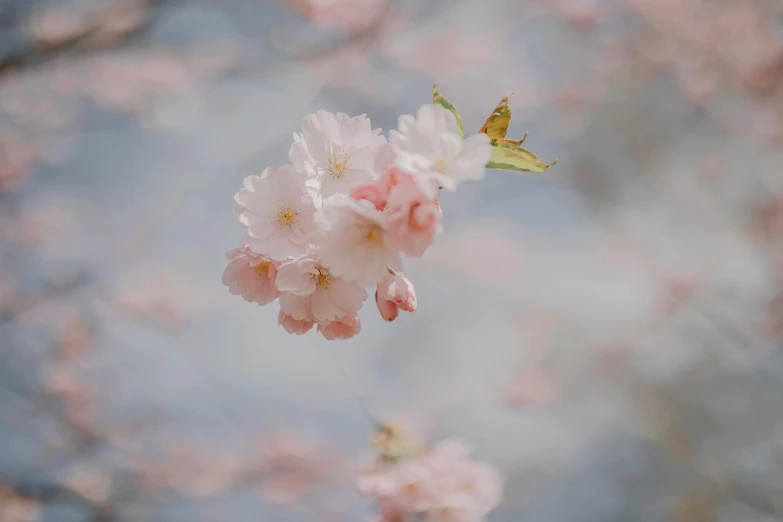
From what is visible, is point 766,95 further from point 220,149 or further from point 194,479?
point 194,479

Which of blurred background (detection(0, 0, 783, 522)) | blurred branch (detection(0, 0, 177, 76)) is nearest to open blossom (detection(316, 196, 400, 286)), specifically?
blurred background (detection(0, 0, 783, 522))

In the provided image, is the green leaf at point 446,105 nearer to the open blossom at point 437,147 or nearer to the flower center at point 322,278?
the open blossom at point 437,147

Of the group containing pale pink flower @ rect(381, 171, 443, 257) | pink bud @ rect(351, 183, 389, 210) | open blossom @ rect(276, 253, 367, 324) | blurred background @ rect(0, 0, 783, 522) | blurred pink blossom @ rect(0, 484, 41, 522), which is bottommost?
pale pink flower @ rect(381, 171, 443, 257)

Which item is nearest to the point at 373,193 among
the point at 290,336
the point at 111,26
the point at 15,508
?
the point at 290,336

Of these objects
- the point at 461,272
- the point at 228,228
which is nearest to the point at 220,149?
the point at 228,228

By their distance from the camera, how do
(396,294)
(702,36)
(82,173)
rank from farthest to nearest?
(702,36), (82,173), (396,294)

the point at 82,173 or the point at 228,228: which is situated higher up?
the point at 82,173

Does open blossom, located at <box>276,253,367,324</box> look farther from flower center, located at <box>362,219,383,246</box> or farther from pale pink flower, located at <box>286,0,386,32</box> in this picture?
pale pink flower, located at <box>286,0,386,32</box>

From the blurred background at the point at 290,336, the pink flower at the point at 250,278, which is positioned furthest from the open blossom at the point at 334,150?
the blurred background at the point at 290,336
